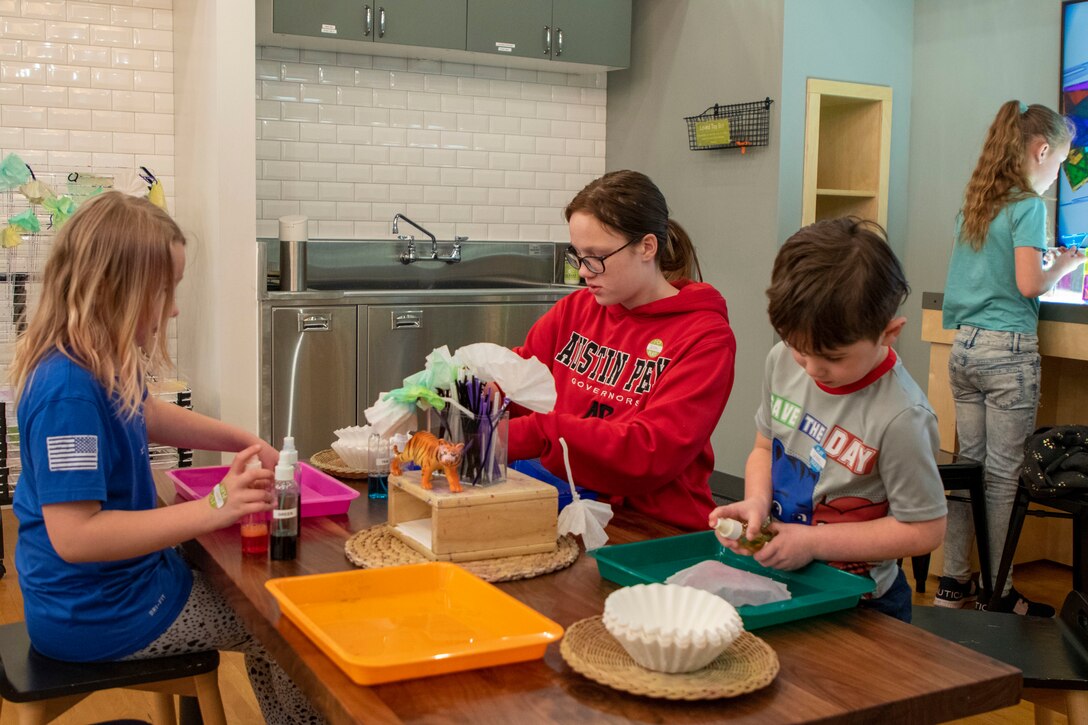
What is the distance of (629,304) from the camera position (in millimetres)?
Result: 2365

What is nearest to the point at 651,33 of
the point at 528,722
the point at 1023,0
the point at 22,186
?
the point at 1023,0

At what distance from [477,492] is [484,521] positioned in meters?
0.05

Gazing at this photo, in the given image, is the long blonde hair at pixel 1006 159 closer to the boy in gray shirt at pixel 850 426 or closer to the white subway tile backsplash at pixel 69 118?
→ the boy in gray shirt at pixel 850 426

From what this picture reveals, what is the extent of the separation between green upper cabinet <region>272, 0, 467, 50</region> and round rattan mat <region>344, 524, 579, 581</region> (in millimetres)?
3555

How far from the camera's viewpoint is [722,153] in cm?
519

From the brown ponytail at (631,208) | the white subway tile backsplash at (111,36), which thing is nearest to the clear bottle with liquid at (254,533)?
the brown ponytail at (631,208)

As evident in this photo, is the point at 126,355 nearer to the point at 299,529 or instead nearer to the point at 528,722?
the point at 299,529

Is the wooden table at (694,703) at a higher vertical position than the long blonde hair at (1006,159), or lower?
lower

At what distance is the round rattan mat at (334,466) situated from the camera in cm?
228

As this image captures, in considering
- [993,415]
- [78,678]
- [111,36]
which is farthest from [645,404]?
[111,36]

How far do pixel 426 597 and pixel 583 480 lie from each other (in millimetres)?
619

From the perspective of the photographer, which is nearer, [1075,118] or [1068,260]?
[1068,260]

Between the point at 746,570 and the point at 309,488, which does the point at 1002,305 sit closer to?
the point at 746,570

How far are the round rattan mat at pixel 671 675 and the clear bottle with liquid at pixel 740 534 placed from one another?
8.1 inches
